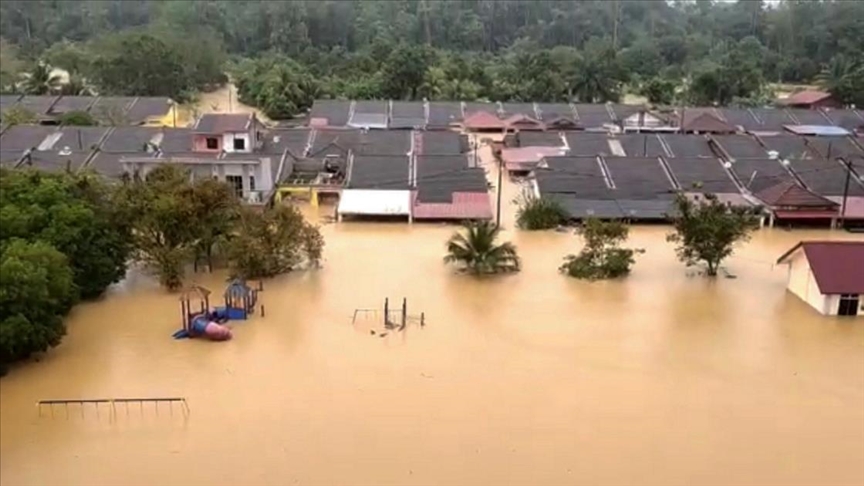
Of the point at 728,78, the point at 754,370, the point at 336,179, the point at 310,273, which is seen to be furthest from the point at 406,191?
the point at 728,78

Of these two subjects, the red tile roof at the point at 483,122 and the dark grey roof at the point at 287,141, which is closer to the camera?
the dark grey roof at the point at 287,141

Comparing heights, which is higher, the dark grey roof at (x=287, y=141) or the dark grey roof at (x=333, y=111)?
the dark grey roof at (x=333, y=111)

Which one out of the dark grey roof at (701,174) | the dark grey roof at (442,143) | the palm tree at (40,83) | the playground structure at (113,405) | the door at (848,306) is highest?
the palm tree at (40,83)

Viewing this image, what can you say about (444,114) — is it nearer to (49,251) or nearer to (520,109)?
(520,109)

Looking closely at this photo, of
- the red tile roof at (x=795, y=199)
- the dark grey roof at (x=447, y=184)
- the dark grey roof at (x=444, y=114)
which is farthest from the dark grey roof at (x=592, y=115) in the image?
the red tile roof at (x=795, y=199)

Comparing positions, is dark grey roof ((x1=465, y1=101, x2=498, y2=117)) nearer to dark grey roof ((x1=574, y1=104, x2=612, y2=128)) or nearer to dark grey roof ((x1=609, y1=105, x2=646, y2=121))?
dark grey roof ((x1=574, y1=104, x2=612, y2=128))

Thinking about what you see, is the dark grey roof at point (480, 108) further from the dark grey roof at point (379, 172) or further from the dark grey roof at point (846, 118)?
the dark grey roof at point (846, 118)

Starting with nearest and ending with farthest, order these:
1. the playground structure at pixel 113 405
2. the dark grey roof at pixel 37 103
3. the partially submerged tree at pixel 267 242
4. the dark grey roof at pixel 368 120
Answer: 1. the playground structure at pixel 113 405
2. the partially submerged tree at pixel 267 242
3. the dark grey roof at pixel 368 120
4. the dark grey roof at pixel 37 103

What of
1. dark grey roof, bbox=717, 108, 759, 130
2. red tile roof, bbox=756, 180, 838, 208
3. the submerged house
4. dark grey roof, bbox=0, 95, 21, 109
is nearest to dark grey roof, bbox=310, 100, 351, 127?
dark grey roof, bbox=0, 95, 21, 109
